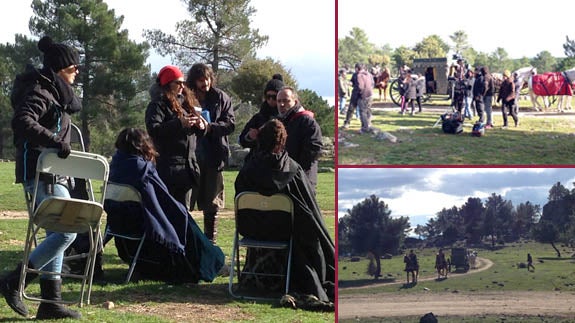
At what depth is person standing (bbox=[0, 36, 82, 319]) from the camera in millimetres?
5875

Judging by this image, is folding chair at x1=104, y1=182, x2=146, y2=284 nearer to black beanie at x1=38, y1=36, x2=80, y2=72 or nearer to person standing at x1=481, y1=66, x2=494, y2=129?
black beanie at x1=38, y1=36, x2=80, y2=72

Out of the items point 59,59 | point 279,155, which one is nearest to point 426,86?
point 279,155

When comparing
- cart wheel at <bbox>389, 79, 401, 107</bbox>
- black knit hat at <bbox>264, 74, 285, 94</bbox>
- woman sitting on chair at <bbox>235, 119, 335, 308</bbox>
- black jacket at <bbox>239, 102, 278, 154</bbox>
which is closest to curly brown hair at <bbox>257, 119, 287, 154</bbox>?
woman sitting on chair at <bbox>235, 119, 335, 308</bbox>

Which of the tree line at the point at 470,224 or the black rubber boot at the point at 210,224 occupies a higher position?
the tree line at the point at 470,224

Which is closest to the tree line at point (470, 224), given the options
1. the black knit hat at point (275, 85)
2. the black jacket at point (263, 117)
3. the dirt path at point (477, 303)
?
the dirt path at point (477, 303)

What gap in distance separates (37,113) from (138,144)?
1.57 metres

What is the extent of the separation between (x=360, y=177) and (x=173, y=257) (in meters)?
3.98

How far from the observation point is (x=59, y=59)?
20.2 ft

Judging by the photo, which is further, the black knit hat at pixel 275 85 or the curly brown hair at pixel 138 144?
the black knit hat at pixel 275 85

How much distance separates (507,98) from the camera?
39.9 ft

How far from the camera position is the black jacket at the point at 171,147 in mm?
7805

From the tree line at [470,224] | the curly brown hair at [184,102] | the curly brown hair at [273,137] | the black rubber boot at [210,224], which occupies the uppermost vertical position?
the curly brown hair at [184,102]

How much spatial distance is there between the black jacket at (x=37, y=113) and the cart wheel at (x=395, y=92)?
552 cm

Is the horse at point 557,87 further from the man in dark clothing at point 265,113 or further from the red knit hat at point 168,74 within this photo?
the red knit hat at point 168,74
